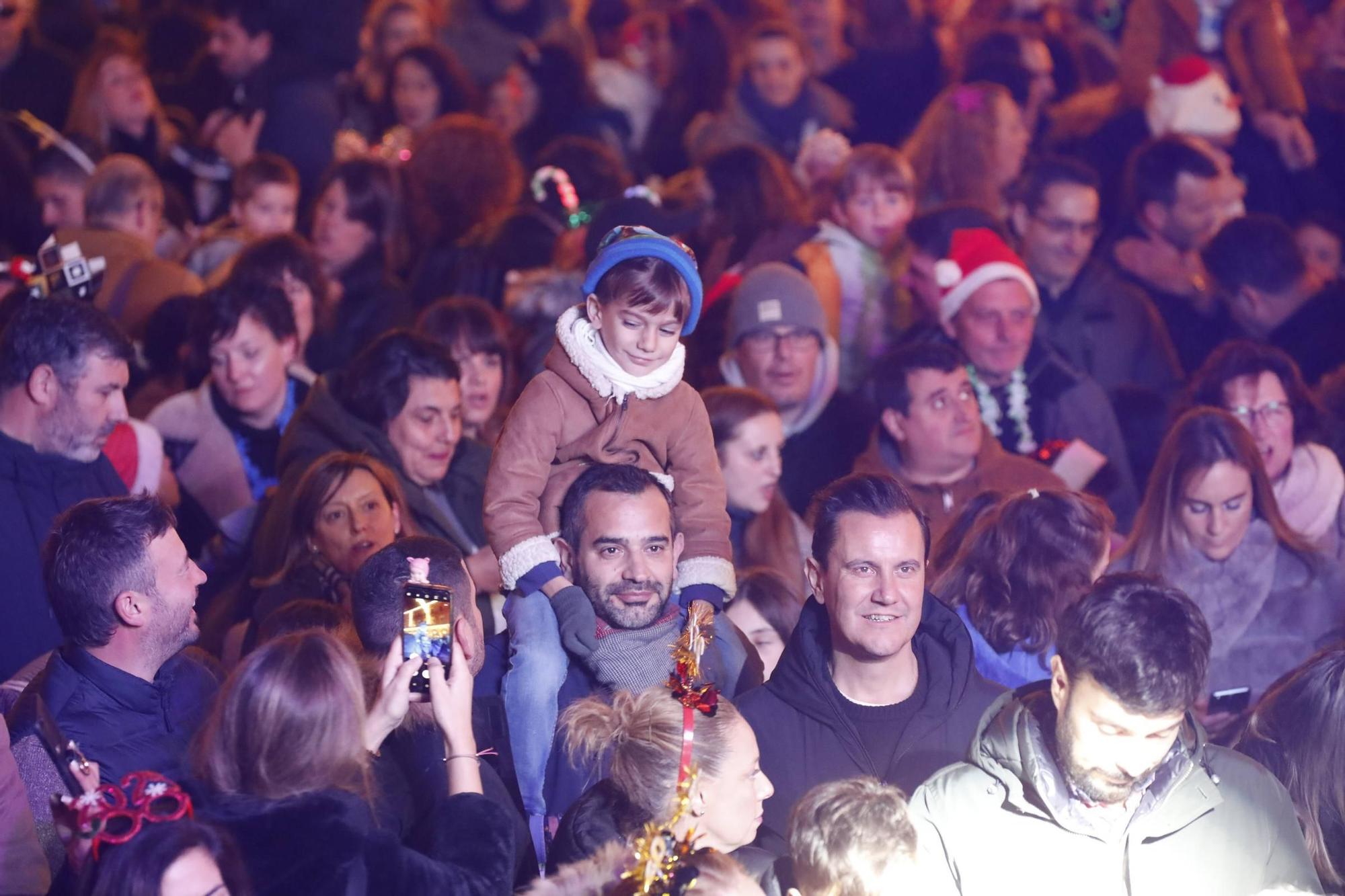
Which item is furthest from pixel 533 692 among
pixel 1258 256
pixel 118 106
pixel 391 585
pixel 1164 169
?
pixel 118 106

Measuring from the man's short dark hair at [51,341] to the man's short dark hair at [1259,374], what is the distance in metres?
3.82

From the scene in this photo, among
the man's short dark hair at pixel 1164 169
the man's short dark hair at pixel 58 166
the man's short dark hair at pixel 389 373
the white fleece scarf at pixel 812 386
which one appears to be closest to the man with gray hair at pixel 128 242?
the man's short dark hair at pixel 58 166

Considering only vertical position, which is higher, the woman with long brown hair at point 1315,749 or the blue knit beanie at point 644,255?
the blue knit beanie at point 644,255

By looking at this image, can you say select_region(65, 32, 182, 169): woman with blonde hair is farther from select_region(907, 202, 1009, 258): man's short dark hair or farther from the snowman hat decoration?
the snowman hat decoration

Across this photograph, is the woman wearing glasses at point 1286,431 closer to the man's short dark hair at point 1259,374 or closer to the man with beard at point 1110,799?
the man's short dark hair at point 1259,374

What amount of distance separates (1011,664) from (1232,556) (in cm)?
118

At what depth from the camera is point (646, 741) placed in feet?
11.8

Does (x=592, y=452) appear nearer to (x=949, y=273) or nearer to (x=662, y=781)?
(x=662, y=781)

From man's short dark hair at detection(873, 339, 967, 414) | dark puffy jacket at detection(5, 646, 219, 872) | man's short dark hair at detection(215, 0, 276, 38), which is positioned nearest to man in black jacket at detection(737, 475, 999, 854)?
dark puffy jacket at detection(5, 646, 219, 872)

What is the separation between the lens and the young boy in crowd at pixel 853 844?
3.29m

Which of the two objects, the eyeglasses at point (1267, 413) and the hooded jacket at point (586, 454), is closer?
the hooded jacket at point (586, 454)

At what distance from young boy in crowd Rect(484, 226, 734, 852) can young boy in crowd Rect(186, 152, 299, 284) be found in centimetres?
327

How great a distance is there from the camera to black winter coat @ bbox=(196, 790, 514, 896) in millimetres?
3240

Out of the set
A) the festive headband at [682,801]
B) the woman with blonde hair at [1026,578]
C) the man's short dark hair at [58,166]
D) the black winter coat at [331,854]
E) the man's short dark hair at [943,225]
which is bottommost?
the black winter coat at [331,854]
